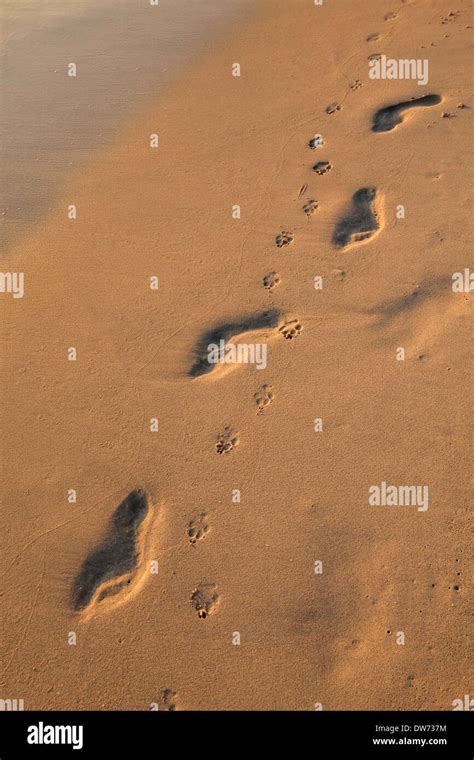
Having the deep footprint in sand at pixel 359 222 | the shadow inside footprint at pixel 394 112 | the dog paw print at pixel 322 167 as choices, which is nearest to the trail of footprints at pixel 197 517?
the deep footprint in sand at pixel 359 222

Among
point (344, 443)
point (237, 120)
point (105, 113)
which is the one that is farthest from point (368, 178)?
point (105, 113)

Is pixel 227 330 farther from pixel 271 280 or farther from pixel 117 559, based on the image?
pixel 117 559

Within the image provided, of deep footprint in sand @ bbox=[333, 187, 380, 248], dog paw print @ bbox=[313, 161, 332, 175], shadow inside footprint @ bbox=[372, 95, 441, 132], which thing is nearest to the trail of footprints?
deep footprint in sand @ bbox=[333, 187, 380, 248]

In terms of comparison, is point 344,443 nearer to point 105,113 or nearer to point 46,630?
point 46,630

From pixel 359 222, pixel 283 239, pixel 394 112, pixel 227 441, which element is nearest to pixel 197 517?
pixel 227 441

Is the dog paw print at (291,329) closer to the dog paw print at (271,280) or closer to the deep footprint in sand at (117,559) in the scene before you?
the dog paw print at (271,280)

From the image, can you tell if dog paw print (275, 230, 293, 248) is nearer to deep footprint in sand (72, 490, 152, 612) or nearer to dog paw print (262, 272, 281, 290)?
dog paw print (262, 272, 281, 290)
